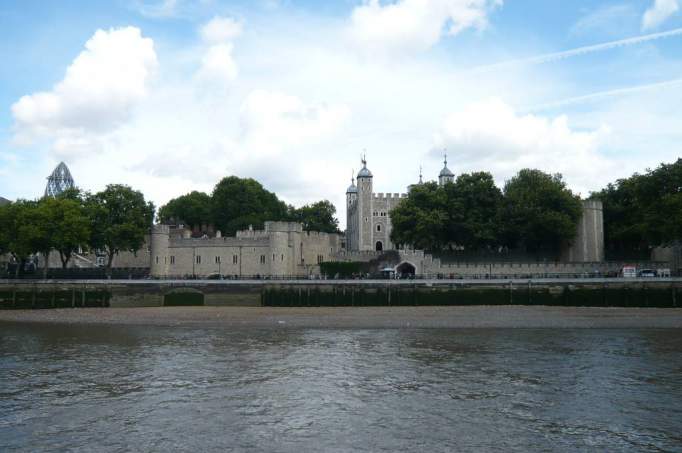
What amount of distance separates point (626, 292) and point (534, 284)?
564cm

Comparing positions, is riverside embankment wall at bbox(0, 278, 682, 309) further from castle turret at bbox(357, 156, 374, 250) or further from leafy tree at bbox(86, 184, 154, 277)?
castle turret at bbox(357, 156, 374, 250)

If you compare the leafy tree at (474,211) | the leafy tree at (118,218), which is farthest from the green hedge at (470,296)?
the leafy tree at (118,218)

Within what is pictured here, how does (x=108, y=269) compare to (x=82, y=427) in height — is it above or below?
above

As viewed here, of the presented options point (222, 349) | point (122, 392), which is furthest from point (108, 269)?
point (122, 392)

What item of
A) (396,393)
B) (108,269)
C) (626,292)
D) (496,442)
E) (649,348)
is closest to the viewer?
(496,442)

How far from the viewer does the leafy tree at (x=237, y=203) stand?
238 ft

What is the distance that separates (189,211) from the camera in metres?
74.9

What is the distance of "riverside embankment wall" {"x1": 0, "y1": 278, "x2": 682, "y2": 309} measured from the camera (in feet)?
126

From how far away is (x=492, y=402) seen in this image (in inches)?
591

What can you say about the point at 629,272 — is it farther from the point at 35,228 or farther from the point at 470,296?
the point at 35,228

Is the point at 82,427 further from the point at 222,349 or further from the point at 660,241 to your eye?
the point at 660,241

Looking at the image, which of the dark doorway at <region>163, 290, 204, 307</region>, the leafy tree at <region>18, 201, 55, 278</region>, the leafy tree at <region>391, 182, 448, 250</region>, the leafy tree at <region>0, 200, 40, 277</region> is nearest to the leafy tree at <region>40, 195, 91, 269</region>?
the leafy tree at <region>18, 201, 55, 278</region>

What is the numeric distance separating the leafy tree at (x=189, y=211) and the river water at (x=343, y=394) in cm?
4960

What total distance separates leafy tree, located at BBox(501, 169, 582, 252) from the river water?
25.2m
